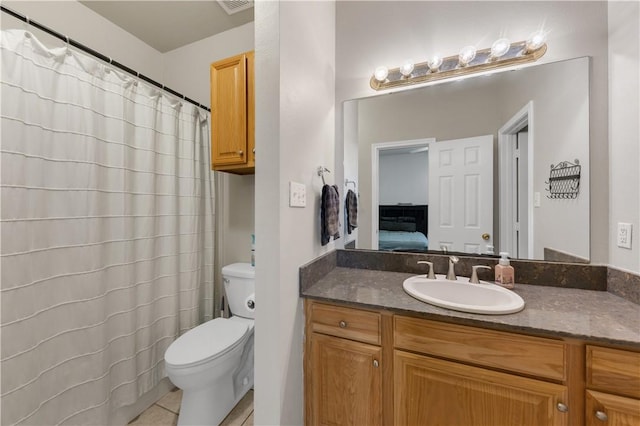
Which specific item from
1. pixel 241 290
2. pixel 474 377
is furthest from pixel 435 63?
pixel 241 290

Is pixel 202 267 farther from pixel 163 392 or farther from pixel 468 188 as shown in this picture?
pixel 468 188

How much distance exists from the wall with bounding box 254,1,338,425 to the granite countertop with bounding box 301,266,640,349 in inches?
7.4

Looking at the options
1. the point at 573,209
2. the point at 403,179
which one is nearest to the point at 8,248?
the point at 403,179

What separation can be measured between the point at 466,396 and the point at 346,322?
1.58 ft

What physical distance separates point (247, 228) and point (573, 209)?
2001mm

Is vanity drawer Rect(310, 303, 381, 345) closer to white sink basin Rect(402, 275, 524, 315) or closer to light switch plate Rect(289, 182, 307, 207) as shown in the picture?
white sink basin Rect(402, 275, 524, 315)

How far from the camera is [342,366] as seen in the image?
1.07 meters

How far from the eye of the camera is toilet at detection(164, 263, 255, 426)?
129cm

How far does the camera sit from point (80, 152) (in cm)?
127

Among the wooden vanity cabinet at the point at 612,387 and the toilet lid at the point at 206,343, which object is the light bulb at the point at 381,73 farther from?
the toilet lid at the point at 206,343

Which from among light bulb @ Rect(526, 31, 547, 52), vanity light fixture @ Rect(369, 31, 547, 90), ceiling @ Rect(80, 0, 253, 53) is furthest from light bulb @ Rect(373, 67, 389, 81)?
ceiling @ Rect(80, 0, 253, 53)

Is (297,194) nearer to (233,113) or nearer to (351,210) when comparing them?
(351,210)

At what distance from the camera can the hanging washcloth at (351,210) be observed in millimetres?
1596

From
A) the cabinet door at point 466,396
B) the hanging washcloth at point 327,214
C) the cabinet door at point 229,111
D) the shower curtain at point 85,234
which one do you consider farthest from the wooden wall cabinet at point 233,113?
the cabinet door at point 466,396
